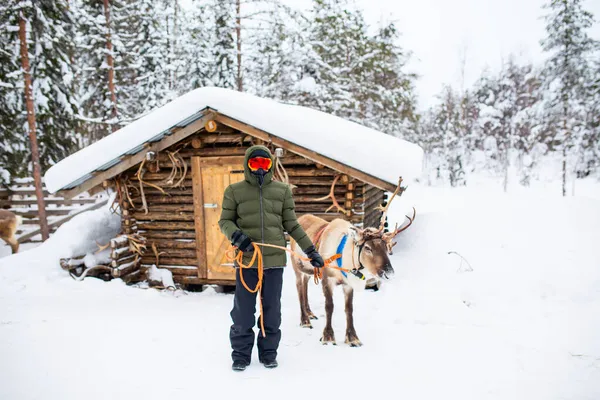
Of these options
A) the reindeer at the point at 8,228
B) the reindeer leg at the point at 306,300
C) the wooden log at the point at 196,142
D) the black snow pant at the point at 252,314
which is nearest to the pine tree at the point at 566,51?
the reindeer leg at the point at 306,300

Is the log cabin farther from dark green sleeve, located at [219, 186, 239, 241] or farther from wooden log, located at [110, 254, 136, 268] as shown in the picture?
dark green sleeve, located at [219, 186, 239, 241]

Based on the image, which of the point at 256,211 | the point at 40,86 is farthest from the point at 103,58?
the point at 256,211

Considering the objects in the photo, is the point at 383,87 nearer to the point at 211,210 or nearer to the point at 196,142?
the point at 196,142

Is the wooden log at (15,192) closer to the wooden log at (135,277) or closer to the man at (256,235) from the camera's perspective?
the wooden log at (135,277)

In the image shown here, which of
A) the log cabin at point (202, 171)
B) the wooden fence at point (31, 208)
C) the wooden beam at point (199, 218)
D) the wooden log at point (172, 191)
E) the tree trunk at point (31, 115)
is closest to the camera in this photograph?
the log cabin at point (202, 171)

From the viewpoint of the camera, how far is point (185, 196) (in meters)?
7.11

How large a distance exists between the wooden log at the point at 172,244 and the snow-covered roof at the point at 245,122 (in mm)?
1739

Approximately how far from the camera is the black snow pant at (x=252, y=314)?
11.8 feet

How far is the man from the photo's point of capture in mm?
3568

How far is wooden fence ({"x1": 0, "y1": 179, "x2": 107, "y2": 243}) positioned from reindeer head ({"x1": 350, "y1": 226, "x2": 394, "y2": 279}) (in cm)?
1365

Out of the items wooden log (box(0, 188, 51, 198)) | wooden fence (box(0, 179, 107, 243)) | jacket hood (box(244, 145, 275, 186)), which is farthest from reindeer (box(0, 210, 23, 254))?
jacket hood (box(244, 145, 275, 186))

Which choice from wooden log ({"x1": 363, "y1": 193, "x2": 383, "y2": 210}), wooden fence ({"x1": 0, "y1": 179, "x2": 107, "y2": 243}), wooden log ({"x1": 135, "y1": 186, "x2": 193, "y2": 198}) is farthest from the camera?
wooden fence ({"x1": 0, "y1": 179, "x2": 107, "y2": 243})

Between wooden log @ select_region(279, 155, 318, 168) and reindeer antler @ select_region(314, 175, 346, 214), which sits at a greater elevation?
wooden log @ select_region(279, 155, 318, 168)

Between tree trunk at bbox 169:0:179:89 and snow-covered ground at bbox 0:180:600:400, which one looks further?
tree trunk at bbox 169:0:179:89
